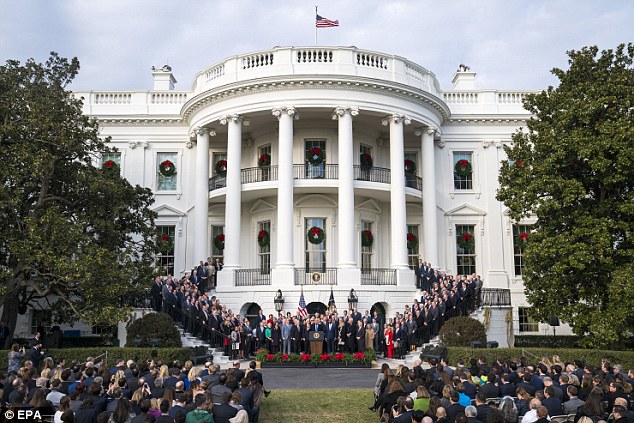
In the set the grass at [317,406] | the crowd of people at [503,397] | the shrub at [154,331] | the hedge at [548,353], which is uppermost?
the shrub at [154,331]

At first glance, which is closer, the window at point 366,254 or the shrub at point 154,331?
the shrub at point 154,331

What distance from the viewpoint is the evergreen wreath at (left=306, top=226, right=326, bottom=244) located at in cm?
2914

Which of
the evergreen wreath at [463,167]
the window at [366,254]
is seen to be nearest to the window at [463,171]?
the evergreen wreath at [463,167]

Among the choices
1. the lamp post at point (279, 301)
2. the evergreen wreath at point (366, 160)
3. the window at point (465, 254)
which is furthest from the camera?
the window at point (465, 254)

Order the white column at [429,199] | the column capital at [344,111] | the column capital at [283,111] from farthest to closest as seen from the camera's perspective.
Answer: the white column at [429,199], the column capital at [344,111], the column capital at [283,111]

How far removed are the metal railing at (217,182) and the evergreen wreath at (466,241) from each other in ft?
41.8

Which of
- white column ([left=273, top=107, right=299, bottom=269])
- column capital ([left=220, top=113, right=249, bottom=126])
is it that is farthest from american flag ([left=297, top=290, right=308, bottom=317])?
column capital ([left=220, top=113, right=249, bottom=126])

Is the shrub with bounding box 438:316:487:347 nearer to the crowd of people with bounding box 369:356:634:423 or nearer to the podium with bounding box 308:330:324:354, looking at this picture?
the podium with bounding box 308:330:324:354

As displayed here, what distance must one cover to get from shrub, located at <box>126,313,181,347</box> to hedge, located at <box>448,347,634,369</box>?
9.65 metres

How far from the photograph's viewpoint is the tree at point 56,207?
19828 millimetres

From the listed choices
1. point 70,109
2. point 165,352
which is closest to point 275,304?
point 165,352

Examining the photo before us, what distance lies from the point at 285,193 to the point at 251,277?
4277mm

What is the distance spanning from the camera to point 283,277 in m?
25.8

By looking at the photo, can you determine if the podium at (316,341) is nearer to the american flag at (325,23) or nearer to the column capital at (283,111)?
the column capital at (283,111)
